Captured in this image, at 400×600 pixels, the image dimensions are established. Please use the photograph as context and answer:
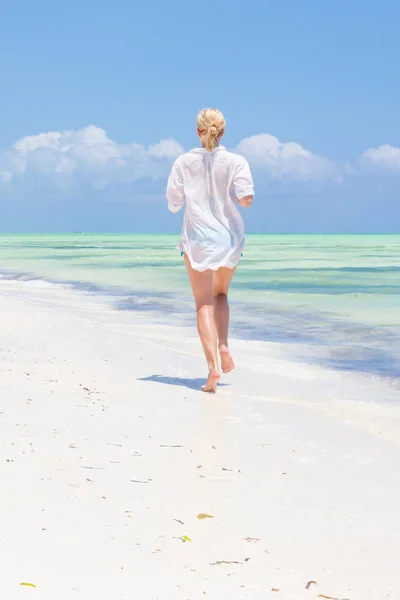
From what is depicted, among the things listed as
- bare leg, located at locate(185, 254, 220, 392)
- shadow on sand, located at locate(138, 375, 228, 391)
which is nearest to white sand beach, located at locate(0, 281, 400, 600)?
shadow on sand, located at locate(138, 375, 228, 391)

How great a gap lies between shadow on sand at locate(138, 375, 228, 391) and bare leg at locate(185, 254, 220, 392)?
1.02 feet

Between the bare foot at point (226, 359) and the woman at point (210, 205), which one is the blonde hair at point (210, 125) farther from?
the bare foot at point (226, 359)

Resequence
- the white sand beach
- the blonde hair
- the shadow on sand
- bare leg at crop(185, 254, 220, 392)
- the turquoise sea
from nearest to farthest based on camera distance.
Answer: the white sand beach → the blonde hair → bare leg at crop(185, 254, 220, 392) → the shadow on sand → the turquoise sea

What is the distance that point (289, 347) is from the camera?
9.20 metres

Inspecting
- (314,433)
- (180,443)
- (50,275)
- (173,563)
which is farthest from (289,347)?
(50,275)

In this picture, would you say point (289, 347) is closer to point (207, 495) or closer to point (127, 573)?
point (207, 495)

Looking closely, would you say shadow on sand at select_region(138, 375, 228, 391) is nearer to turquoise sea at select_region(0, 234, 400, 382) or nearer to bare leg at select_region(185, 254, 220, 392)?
bare leg at select_region(185, 254, 220, 392)

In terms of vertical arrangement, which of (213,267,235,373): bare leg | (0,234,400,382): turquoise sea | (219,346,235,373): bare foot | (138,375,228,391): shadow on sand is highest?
(213,267,235,373): bare leg

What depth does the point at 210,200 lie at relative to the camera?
5902 mm

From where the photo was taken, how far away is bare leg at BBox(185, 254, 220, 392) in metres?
5.99

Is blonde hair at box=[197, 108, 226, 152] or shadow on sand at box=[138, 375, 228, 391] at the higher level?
blonde hair at box=[197, 108, 226, 152]

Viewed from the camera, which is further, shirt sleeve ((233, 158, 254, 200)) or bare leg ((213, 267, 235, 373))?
bare leg ((213, 267, 235, 373))

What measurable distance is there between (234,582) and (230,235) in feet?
11.6

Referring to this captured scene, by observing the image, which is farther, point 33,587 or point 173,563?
point 173,563
